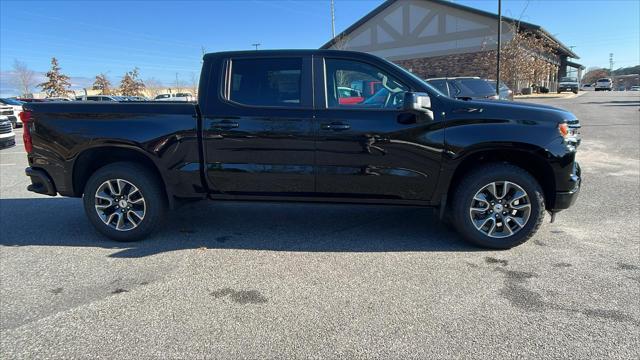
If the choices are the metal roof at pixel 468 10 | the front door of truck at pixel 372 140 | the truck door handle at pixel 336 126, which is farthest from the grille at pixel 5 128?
the metal roof at pixel 468 10

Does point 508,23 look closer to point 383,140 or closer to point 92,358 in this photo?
point 383,140

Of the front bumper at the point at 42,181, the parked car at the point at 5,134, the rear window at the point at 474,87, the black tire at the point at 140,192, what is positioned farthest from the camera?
the rear window at the point at 474,87

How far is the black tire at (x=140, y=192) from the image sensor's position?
4594 mm

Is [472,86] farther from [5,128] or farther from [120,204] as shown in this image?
[5,128]

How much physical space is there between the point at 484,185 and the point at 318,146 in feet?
5.58

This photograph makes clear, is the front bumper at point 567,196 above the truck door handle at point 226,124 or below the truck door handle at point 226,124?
below

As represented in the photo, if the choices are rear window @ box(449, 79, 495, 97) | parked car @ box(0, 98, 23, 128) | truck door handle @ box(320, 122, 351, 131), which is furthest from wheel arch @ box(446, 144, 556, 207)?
parked car @ box(0, 98, 23, 128)

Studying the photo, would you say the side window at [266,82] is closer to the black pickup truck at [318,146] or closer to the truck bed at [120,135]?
the black pickup truck at [318,146]

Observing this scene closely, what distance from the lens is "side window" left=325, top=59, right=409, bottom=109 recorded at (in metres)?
4.33

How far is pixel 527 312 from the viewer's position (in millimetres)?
3160

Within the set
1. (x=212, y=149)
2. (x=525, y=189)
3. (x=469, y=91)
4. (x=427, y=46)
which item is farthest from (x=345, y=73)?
(x=427, y=46)

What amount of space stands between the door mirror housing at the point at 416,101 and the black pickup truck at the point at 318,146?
0.03m

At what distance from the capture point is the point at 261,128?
434 centimetres

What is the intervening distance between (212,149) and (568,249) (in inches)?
149
